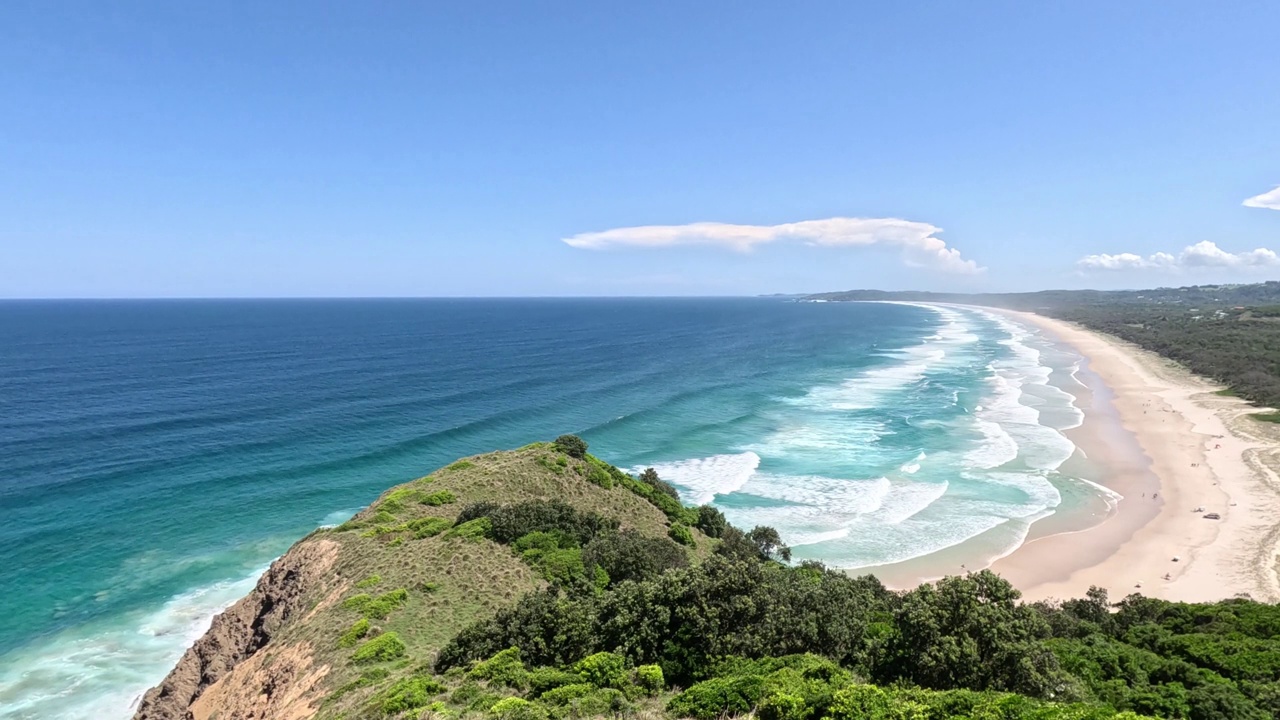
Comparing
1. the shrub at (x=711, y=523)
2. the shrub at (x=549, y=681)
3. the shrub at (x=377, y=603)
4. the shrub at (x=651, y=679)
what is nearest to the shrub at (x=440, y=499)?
the shrub at (x=377, y=603)

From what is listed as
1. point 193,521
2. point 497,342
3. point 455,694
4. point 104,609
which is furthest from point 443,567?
point 497,342

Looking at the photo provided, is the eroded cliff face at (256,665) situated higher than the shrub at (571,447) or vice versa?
the shrub at (571,447)

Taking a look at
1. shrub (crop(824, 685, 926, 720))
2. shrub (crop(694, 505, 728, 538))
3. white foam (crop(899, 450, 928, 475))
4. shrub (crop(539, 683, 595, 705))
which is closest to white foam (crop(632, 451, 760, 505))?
shrub (crop(694, 505, 728, 538))

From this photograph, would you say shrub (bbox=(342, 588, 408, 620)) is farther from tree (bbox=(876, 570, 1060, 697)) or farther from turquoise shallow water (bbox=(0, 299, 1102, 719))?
tree (bbox=(876, 570, 1060, 697))

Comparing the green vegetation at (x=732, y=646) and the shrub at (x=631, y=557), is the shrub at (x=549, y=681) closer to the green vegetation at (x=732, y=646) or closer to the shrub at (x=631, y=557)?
the green vegetation at (x=732, y=646)

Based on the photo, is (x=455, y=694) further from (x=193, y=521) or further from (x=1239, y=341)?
(x=1239, y=341)

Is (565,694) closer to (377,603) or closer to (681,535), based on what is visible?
(377,603)

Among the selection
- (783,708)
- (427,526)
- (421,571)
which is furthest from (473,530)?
(783,708)
